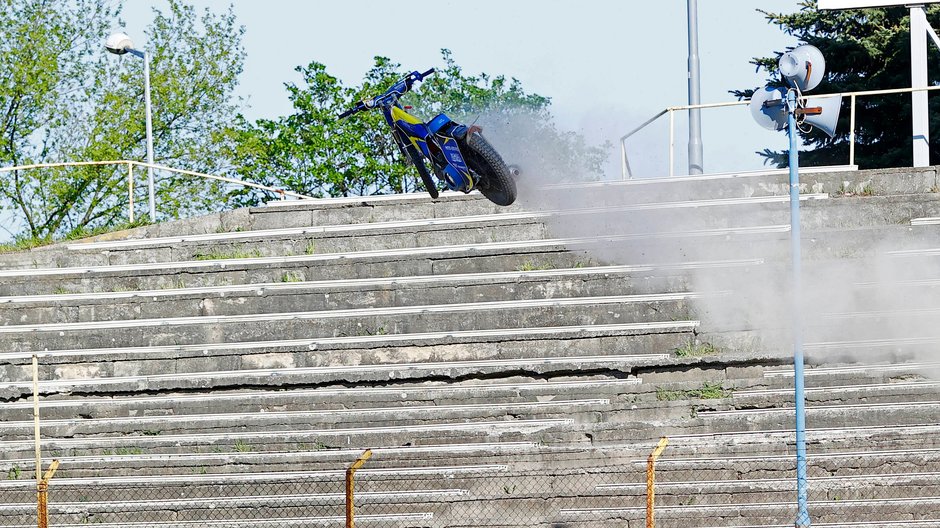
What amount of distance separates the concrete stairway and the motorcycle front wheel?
7.12 ft

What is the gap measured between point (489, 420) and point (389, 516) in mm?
2051

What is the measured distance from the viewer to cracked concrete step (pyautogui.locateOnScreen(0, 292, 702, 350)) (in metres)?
15.6

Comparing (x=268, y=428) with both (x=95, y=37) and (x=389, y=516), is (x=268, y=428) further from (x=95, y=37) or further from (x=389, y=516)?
(x=95, y=37)

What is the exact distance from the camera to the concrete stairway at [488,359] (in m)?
12.5

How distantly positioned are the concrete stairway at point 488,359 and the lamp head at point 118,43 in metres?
3.66

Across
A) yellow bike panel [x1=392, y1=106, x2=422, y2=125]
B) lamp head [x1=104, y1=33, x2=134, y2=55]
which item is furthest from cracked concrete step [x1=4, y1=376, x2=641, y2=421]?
lamp head [x1=104, y1=33, x2=134, y2=55]

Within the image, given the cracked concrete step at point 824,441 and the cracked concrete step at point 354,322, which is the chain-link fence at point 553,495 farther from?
the cracked concrete step at point 354,322

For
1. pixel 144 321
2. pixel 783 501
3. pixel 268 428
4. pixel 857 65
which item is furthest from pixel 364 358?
pixel 857 65

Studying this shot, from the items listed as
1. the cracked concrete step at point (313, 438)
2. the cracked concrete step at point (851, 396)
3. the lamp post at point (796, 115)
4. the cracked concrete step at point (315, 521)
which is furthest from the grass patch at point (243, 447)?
the lamp post at point (796, 115)

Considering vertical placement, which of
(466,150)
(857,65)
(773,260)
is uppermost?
(857,65)

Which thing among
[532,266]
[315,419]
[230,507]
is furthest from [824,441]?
[230,507]

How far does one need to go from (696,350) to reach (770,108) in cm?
399

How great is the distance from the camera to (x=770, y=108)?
11766 mm

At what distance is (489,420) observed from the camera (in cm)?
1419
